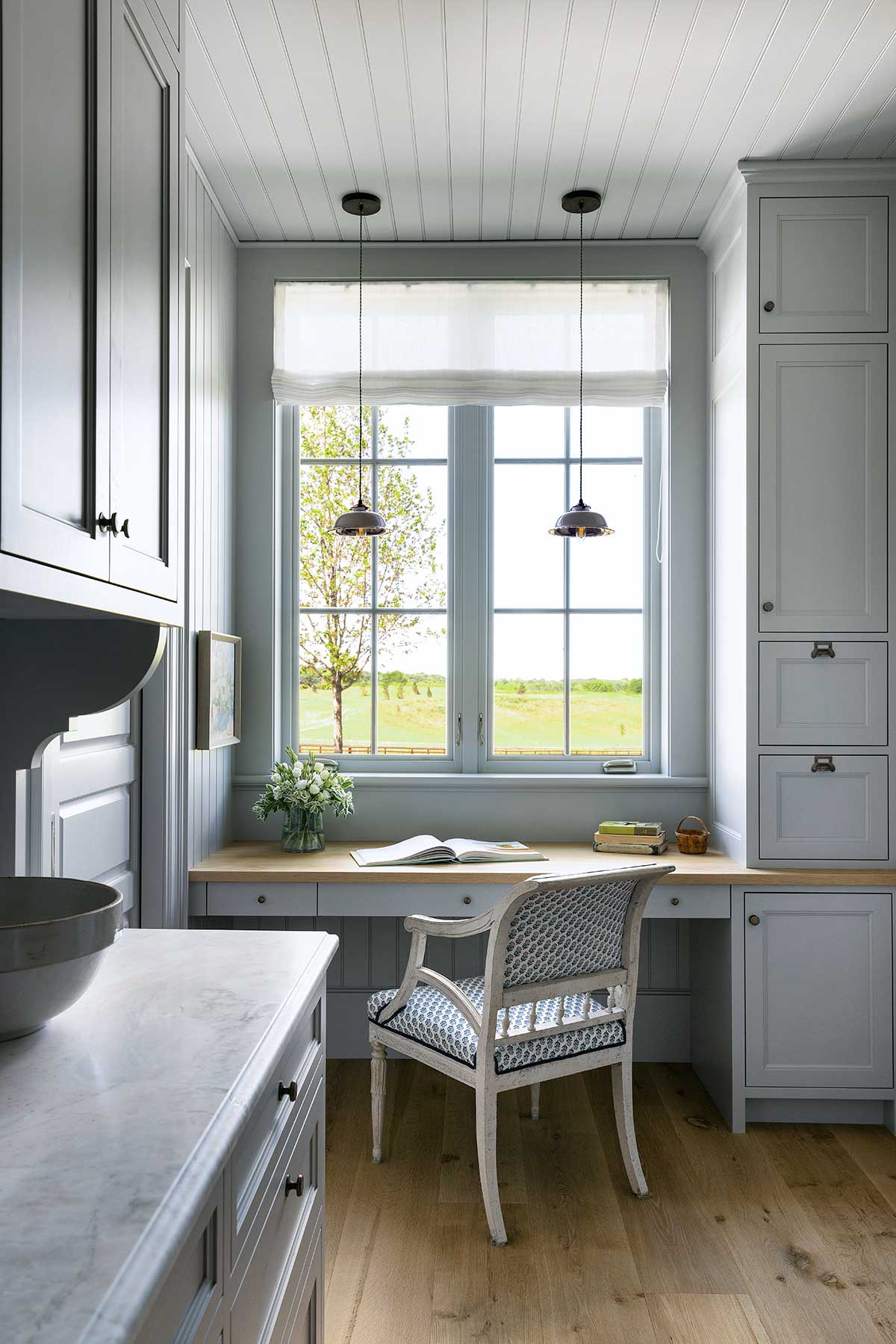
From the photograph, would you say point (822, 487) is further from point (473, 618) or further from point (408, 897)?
point (408, 897)

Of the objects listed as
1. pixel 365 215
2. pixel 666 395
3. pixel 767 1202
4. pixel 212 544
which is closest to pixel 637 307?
pixel 666 395

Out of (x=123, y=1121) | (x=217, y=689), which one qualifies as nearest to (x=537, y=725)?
(x=217, y=689)

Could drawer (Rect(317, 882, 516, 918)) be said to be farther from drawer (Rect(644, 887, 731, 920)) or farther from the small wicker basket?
→ the small wicker basket

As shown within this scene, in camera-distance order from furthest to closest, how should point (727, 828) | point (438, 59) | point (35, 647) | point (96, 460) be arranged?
point (727, 828)
point (438, 59)
point (35, 647)
point (96, 460)

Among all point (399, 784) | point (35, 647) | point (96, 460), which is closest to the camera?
point (96, 460)

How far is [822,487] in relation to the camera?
2.83 meters

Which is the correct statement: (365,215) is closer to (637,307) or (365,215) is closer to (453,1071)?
(637,307)

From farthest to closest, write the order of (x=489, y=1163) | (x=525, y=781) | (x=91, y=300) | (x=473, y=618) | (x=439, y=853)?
(x=473, y=618) < (x=525, y=781) < (x=439, y=853) < (x=489, y=1163) < (x=91, y=300)

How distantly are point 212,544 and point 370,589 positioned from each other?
0.62 m

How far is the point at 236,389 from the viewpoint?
132 inches

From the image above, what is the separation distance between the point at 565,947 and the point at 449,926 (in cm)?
29

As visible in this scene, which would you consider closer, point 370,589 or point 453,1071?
point 453,1071

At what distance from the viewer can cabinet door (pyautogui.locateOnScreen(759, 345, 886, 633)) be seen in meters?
2.82

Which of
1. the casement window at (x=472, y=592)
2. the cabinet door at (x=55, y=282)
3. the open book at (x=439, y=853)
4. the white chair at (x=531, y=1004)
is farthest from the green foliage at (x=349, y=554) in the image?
the cabinet door at (x=55, y=282)
